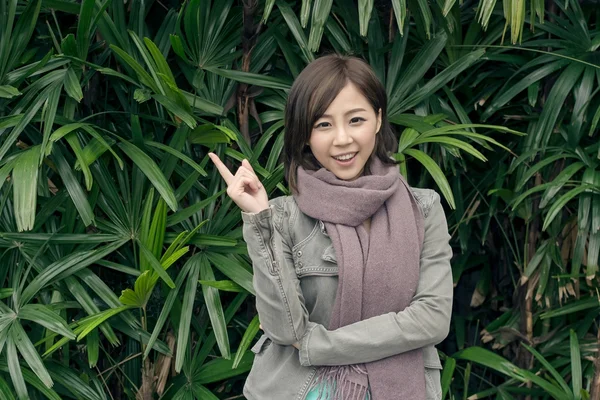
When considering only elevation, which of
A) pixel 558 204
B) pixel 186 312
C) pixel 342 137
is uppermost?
pixel 342 137

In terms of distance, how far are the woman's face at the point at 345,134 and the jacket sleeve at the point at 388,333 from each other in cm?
27

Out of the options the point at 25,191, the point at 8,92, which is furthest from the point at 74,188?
the point at 8,92

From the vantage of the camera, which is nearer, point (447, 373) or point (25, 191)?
point (25, 191)

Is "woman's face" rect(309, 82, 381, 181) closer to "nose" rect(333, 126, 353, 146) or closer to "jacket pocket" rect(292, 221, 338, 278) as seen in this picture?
"nose" rect(333, 126, 353, 146)

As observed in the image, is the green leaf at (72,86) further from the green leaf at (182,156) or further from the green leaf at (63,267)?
the green leaf at (63,267)

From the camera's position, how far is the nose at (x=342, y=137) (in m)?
1.70

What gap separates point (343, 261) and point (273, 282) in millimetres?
152

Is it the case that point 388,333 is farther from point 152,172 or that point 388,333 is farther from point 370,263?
point 152,172

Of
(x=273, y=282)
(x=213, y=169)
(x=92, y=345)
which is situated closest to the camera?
(x=273, y=282)

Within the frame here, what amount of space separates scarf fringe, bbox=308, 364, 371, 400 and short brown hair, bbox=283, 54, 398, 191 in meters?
0.38

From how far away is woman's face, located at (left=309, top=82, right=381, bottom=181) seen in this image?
1.71 meters

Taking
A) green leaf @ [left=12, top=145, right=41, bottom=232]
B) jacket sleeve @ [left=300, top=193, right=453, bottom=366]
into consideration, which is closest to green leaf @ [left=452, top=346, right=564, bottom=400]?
jacket sleeve @ [left=300, top=193, right=453, bottom=366]

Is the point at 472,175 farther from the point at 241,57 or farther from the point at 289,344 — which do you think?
the point at 289,344

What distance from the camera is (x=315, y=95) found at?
5.58 ft
